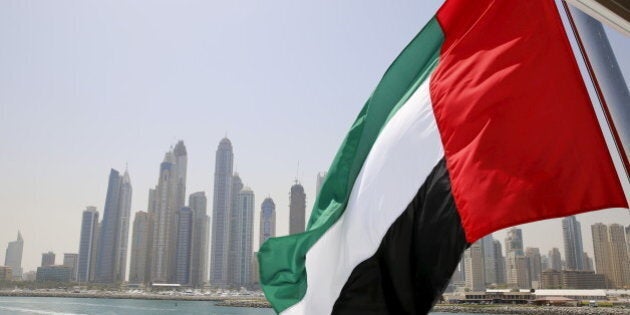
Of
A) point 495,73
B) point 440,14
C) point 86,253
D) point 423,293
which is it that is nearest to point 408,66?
point 440,14

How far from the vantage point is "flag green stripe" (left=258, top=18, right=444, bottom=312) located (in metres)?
2.20

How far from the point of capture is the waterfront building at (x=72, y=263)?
9188 cm

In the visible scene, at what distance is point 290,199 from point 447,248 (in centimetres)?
8048

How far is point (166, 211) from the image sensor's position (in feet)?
286

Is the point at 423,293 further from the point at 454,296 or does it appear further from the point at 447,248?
the point at 454,296

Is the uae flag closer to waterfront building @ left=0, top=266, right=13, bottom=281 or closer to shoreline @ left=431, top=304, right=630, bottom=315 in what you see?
shoreline @ left=431, top=304, right=630, bottom=315

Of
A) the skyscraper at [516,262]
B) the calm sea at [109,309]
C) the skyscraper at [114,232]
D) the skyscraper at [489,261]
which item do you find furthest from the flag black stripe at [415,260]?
the skyscraper at [114,232]

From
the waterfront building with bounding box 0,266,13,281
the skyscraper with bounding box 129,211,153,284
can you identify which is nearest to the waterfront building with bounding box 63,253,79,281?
the waterfront building with bounding box 0,266,13,281

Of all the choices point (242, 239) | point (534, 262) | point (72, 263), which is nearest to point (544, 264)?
point (534, 262)

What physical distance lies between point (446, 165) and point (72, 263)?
347ft

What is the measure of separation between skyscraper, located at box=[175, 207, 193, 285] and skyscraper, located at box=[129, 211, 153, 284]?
16.9 ft

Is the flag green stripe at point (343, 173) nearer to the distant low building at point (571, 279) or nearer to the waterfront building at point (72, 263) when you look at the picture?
the distant low building at point (571, 279)

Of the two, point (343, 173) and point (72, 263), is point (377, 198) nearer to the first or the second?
point (343, 173)

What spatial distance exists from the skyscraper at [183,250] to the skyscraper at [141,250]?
5.15 metres
